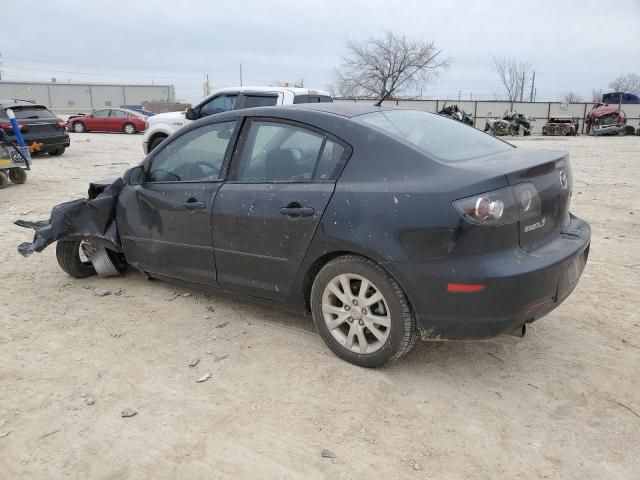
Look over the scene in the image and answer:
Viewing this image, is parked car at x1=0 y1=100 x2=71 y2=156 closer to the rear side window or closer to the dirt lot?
the rear side window

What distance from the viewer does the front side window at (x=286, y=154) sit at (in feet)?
10.7

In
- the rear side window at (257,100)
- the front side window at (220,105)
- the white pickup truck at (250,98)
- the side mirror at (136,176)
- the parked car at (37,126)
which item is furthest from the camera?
the parked car at (37,126)

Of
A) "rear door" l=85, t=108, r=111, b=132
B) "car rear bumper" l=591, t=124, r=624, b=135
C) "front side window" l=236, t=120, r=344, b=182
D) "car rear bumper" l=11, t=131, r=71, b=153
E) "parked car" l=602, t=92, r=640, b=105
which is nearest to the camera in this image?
"front side window" l=236, t=120, r=344, b=182

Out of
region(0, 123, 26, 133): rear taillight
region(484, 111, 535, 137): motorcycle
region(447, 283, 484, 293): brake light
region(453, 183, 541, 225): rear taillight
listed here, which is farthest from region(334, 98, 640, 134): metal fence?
region(447, 283, 484, 293): brake light

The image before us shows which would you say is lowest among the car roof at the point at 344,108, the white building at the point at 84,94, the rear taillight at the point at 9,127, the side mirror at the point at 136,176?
the side mirror at the point at 136,176

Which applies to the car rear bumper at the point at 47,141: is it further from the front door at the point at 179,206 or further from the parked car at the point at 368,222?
the parked car at the point at 368,222

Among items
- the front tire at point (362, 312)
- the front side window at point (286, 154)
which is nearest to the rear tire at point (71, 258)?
the front side window at point (286, 154)

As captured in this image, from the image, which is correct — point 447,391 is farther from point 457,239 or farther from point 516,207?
point 516,207

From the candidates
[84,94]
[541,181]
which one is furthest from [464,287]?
[84,94]

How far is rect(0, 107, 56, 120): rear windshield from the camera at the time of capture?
1403cm

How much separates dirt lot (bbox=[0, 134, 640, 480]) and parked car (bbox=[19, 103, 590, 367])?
32 centimetres

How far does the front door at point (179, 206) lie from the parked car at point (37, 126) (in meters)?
11.5

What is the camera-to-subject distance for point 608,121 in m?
31.6

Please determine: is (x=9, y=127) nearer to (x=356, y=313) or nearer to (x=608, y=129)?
(x=356, y=313)
